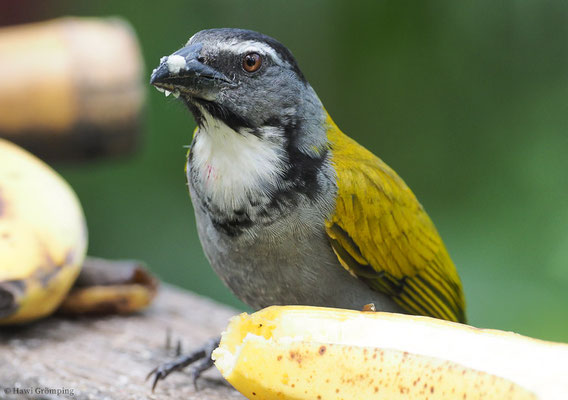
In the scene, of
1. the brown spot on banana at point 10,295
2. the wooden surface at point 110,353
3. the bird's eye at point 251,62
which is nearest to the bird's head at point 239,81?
the bird's eye at point 251,62

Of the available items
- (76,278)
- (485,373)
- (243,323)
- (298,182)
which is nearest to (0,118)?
(76,278)

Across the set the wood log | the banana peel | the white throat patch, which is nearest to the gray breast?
the white throat patch

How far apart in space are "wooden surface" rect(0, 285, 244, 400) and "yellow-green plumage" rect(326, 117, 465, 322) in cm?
66

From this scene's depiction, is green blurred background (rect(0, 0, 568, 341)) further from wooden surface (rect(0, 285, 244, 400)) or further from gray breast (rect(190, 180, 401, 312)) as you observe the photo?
gray breast (rect(190, 180, 401, 312))

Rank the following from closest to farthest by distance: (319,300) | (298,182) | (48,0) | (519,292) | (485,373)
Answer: (485,373) < (298,182) < (319,300) < (519,292) < (48,0)

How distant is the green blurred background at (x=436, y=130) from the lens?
4.19 meters

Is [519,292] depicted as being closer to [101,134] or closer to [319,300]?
[319,300]

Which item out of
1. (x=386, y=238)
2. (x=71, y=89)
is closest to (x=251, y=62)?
(x=386, y=238)

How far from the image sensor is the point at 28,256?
9.84 ft

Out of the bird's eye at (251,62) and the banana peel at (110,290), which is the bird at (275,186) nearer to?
the bird's eye at (251,62)

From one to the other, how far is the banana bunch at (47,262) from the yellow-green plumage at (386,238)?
49.7 inches

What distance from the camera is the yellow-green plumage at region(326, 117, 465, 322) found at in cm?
258

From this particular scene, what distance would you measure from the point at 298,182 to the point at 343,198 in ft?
0.60

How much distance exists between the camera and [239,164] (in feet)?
8.00
